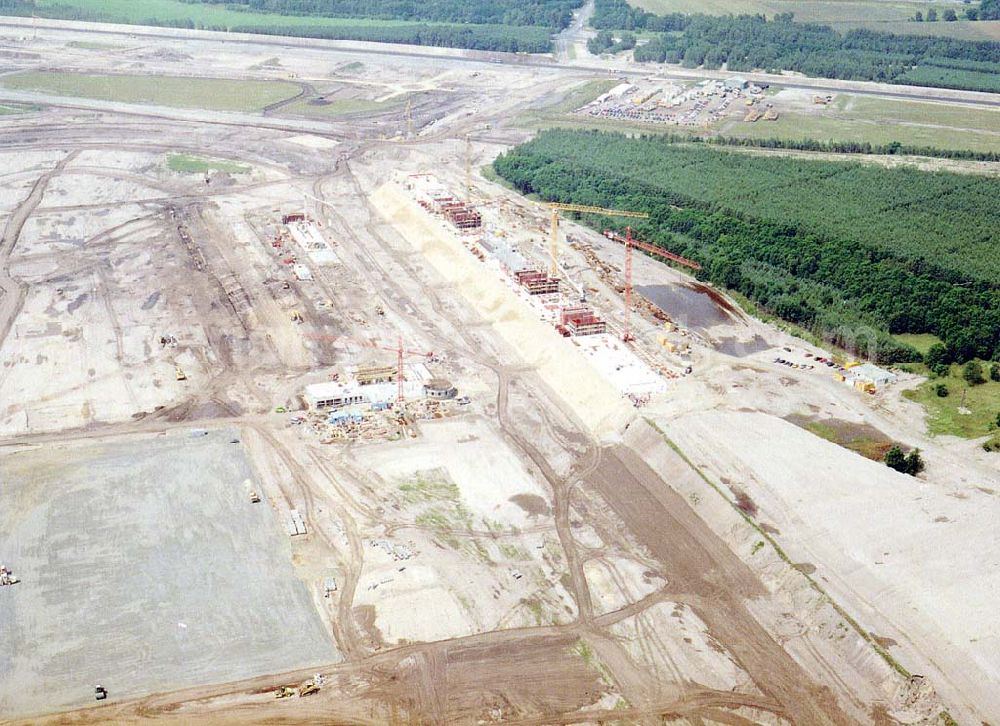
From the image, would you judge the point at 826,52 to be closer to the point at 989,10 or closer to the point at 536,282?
the point at 989,10

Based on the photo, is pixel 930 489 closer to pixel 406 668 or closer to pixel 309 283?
pixel 406 668

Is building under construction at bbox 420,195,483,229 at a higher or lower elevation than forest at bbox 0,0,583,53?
lower

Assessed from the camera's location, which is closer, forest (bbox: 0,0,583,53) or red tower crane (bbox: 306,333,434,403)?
red tower crane (bbox: 306,333,434,403)

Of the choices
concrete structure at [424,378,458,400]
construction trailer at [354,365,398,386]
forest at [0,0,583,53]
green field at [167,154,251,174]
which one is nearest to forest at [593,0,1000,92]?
forest at [0,0,583,53]

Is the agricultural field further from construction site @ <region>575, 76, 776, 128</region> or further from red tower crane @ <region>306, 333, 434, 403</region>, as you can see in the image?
red tower crane @ <region>306, 333, 434, 403</region>

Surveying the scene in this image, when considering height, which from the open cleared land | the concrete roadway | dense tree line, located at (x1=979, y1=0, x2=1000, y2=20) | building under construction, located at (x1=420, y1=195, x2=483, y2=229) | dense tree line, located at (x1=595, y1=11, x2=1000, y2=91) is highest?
dense tree line, located at (x1=979, y1=0, x2=1000, y2=20)

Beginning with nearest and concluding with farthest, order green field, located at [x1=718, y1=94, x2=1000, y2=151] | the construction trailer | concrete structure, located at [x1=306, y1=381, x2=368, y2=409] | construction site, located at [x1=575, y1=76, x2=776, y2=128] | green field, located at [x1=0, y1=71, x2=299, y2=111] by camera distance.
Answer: concrete structure, located at [x1=306, y1=381, x2=368, y2=409] → the construction trailer → green field, located at [x1=718, y1=94, x2=1000, y2=151] → construction site, located at [x1=575, y1=76, x2=776, y2=128] → green field, located at [x1=0, y1=71, x2=299, y2=111]

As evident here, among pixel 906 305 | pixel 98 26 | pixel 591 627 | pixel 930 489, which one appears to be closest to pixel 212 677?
pixel 591 627
